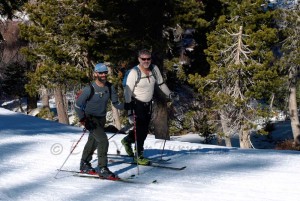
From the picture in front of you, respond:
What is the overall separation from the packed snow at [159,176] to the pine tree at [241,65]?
32.7 ft

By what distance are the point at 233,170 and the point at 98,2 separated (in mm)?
13746

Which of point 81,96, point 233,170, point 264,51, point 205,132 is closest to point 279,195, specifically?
point 233,170

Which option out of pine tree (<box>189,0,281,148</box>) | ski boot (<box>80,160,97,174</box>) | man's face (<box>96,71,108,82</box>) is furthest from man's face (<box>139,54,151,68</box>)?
pine tree (<box>189,0,281,148</box>)

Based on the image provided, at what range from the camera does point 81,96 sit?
26.7 ft

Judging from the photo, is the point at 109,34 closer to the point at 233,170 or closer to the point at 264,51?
the point at 264,51

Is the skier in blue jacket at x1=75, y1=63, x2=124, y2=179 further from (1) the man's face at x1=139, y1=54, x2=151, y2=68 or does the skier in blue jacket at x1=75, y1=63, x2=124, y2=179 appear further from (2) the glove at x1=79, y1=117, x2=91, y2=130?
(1) the man's face at x1=139, y1=54, x2=151, y2=68

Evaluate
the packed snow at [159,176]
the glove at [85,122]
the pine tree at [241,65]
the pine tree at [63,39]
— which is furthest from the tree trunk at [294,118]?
the glove at [85,122]

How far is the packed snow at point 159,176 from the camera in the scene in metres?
7.45

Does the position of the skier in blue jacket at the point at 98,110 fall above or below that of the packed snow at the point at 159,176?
above

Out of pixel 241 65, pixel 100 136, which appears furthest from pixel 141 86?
pixel 241 65

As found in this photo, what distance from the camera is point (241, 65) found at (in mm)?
21734
